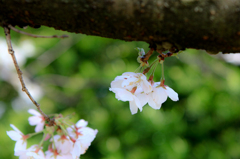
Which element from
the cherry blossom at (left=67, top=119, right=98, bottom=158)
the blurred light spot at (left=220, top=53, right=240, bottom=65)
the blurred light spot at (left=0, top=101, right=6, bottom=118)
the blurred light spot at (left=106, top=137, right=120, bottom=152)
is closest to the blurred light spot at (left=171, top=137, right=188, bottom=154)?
the blurred light spot at (left=106, top=137, right=120, bottom=152)

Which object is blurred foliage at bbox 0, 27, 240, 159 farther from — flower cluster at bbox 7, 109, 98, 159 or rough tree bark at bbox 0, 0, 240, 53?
rough tree bark at bbox 0, 0, 240, 53

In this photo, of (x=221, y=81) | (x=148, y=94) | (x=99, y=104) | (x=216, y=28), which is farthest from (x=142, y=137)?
(x=216, y=28)

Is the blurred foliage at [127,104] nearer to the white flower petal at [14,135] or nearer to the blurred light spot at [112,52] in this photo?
the blurred light spot at [112,52]

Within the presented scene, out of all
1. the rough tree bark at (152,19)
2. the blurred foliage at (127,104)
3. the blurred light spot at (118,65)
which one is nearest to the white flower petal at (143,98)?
the rough tree bark at (152,19)

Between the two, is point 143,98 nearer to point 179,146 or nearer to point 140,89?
point 140,89

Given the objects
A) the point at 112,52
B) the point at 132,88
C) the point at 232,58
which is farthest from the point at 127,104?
the point at 132,88

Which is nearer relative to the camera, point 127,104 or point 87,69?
point 127,104
